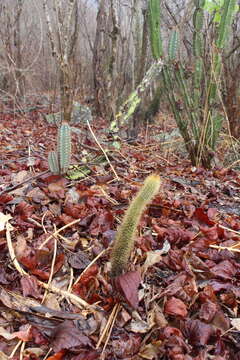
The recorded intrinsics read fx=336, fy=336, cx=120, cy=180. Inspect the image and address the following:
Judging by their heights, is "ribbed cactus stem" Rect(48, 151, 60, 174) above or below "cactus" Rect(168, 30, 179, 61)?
below

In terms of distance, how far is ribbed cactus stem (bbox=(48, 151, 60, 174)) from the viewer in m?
1.85

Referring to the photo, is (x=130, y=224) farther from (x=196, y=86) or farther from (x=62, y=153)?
(x=196, y=86)

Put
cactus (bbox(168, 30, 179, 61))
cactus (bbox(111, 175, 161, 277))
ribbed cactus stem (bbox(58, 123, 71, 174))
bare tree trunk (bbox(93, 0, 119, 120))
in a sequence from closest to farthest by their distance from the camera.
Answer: cactus (bbox(111, 175, 161, 277)) → ribbed cactus stem (bbox(58, 123, 71, 174)) → cactus (bbox(168, 30, 179, 61)) → bare tree trunk (bbox(93, 0, 119, 120))

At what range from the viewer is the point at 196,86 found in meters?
3.22

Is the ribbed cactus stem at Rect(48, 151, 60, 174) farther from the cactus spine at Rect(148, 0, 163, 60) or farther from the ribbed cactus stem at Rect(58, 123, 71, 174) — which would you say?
the cactus spine at Rect(148, 0, 163, 60)

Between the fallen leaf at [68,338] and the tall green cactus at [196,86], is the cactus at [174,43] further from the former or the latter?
the fallen leaf at [68,338]

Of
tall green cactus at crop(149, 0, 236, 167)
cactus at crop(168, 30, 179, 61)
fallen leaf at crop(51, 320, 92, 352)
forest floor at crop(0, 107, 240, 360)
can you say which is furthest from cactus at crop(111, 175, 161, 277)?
cactus at crop(168, 30, 179, 61)

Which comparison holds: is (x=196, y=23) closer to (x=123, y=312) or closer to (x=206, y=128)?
(x=206, y=128)

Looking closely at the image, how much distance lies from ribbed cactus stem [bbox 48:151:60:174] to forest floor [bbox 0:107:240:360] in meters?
0.05

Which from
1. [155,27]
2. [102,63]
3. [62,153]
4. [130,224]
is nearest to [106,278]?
[130,224]

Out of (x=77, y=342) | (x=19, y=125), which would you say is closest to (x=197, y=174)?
(x=77, y=342)

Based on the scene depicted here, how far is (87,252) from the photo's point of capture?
1.37 m

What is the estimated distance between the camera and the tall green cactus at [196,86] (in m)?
3.04

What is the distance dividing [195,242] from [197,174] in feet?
4.92
